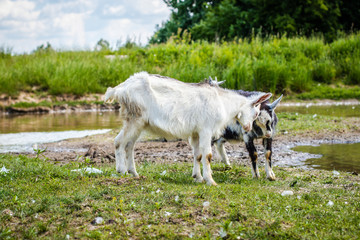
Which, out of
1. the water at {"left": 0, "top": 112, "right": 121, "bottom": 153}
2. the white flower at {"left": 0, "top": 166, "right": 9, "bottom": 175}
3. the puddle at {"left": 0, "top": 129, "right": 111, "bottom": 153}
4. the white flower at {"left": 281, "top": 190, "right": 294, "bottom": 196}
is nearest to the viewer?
the white flower at {"left": 281, "top": 190, "right": 294, "bottom": 196}

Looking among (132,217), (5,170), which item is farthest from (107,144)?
(132,217)

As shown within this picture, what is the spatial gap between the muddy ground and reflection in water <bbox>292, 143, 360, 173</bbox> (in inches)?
12.5

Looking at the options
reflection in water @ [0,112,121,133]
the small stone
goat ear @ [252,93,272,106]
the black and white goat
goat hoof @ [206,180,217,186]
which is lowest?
reflection in water @ [0,112,121,133]

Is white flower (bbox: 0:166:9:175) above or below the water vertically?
above

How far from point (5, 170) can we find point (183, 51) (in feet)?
54.3

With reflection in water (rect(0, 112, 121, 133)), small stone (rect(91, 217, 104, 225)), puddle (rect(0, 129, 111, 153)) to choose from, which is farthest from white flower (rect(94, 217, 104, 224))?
reflection in water (rect(0, 112, 121, 133))

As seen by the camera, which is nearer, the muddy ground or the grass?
the grass

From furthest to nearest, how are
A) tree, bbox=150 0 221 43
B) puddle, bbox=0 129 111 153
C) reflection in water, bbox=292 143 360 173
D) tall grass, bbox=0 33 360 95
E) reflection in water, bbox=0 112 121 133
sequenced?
tree, bbox=150 0 221 43
tall grass, bbox=0 33 360 95
reflection in water, bbox=0 112 121 133
puddle, bbox=0 129 111 153
reflection in water, bbox=292 143 360 173

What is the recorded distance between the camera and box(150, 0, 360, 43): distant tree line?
28500 millimetres

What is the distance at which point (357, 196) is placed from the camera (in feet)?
18.2

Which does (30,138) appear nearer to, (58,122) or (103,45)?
(58,122)

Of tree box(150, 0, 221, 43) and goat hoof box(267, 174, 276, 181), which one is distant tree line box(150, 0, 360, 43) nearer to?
tree box(150, 0, 221, 43)

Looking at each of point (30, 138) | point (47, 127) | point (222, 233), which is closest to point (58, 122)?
point (47, 127)

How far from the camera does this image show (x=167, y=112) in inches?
249
